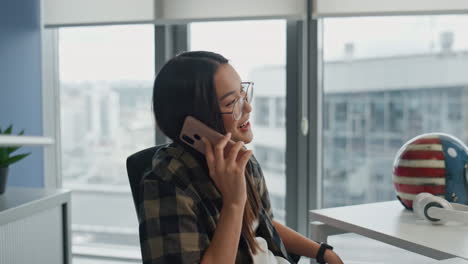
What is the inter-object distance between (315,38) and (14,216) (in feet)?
5.61

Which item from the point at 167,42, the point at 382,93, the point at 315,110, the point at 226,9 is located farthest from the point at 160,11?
the point at 382,93

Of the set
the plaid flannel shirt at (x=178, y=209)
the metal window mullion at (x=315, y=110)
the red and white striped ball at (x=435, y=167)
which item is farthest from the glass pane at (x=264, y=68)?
the plaid flannel shirt at (x=178, y=209)

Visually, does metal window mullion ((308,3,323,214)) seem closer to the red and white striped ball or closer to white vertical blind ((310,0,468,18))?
white vertical blind ((310,0,468,18))

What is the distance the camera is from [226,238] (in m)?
1.01

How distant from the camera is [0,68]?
2.58m

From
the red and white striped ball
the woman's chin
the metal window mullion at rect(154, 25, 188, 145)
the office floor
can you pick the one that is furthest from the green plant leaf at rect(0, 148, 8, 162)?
the office floor

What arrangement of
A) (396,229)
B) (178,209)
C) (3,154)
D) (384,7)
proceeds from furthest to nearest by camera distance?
(384,7), (3,154), (396,229), (178,209)

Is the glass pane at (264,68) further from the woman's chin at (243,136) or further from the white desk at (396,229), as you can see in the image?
the woman's chin at (243,136)

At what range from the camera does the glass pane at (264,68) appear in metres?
2.71

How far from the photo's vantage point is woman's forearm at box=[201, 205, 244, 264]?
1003 mm

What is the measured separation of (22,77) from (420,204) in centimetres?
229

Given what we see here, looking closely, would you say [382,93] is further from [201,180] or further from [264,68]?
[201,180]

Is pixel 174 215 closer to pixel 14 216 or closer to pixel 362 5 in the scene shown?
pixel 14 216

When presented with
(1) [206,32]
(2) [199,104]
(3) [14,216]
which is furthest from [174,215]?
(1) [206,32]
